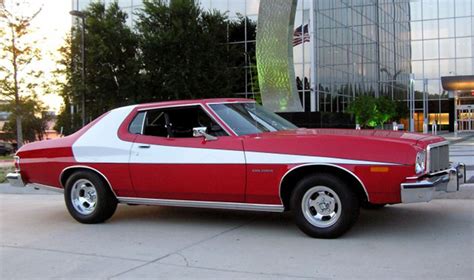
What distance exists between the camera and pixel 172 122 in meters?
7.52

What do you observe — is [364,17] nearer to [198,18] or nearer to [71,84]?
[198,18]

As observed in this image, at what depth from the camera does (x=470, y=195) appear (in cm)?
906

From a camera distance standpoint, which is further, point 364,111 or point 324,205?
point 364,111

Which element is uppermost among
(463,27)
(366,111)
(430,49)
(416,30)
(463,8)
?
(463,8)

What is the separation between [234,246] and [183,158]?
1.46 m

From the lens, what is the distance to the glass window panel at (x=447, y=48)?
190 ft

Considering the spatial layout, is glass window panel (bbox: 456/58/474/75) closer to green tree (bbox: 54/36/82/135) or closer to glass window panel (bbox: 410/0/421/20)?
glass window panel (bbox: 410/0/421/20)

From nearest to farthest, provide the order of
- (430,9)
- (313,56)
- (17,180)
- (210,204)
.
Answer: (210,204) → (17,180) → (313,56) → (430,9)

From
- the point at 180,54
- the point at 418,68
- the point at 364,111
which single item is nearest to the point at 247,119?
the point at 180,54

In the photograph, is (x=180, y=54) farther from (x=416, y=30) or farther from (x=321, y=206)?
(x=416, y=30)

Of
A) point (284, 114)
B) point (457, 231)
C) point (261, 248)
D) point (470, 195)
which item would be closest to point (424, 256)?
point (457, 231)

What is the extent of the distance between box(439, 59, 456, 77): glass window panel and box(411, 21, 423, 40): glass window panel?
427 centimetres

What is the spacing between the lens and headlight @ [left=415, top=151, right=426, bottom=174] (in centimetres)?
604

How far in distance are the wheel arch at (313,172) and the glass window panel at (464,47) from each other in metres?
56.3
